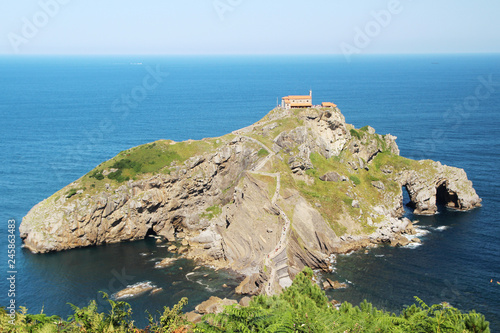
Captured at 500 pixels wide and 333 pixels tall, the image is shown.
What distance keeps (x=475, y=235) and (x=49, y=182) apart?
9217cm

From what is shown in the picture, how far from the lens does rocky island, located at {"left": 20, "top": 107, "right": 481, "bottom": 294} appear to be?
74.9m

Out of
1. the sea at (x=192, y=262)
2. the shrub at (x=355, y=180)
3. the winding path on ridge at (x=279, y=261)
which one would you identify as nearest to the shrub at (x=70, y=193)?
the sea at (x=192, y=262)

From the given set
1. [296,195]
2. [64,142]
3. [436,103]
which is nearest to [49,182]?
[64,142]

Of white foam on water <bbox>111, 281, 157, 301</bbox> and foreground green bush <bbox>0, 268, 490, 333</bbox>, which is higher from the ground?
foreground green bush <bbox>0, 268, 490, 333</bbox>

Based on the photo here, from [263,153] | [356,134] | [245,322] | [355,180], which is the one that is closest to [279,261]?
[263,153]

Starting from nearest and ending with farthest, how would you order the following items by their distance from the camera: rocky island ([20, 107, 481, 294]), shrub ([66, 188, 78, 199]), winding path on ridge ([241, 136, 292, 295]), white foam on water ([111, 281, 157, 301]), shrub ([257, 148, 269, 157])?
winding path on ridge ([241, 136, 292, 295]) → white foam on water ([111, 281, 157, 301]) → rocky island ([20, 107, 481, 294]) → shrub ([66, 188, 78, 199]) → shrub ([257, 148, 269, 157])

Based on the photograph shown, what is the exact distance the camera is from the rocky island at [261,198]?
7488cm

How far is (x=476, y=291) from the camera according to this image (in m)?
62.1

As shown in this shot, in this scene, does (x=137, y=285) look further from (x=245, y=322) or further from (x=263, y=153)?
(x=245, y=322)

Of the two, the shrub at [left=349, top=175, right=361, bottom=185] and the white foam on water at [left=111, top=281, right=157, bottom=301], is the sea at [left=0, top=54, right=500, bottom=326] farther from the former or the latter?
the shrub at [left=349, top=175, right=361, bottom=185]

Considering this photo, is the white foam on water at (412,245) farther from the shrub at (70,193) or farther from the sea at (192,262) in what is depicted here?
the shrub at (70,193)

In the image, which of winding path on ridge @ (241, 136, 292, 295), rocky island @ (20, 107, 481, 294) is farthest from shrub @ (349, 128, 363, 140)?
winding path on ridge @ (241, 136, 292, 295)

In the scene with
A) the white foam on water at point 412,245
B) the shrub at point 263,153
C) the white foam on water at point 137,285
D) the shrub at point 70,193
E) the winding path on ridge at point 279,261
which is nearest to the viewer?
the winding path on ridge at point 279,261

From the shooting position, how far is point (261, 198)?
7788 cm
